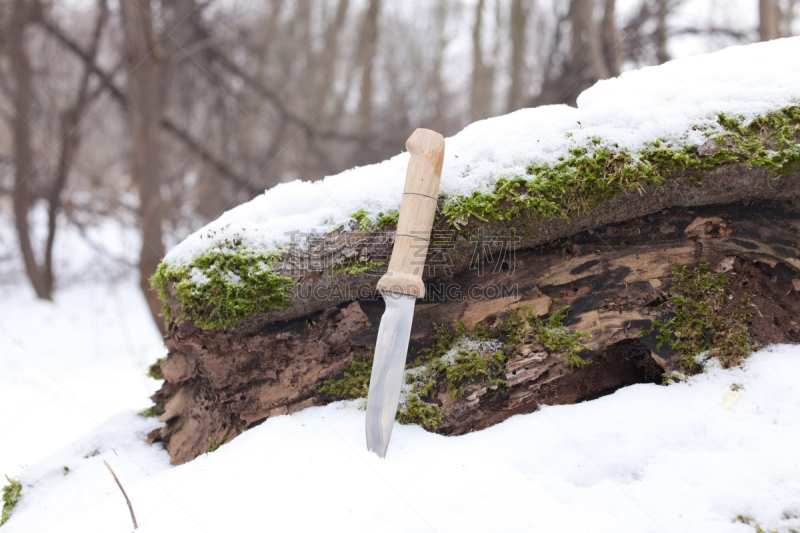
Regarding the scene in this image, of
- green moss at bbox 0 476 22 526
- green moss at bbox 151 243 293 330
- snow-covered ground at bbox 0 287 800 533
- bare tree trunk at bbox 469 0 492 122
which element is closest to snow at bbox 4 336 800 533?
snow-covered ground at bbox 0 287 800 533

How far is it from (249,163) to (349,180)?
712cm

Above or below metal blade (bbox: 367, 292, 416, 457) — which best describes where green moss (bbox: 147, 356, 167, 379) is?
below

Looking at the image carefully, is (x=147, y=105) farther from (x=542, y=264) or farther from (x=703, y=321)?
(x=703, y=321)

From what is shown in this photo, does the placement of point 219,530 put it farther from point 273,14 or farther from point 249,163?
point 273,14

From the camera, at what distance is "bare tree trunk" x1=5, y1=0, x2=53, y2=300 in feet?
21.3

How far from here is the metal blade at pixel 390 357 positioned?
1.57m

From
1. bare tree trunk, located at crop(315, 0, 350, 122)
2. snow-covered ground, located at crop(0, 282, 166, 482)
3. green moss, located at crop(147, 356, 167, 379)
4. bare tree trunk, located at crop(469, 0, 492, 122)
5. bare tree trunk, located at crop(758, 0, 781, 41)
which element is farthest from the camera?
bare tree trunk, located at crop(315, 0, 350, 122)

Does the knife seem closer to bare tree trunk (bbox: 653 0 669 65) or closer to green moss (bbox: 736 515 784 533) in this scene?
green moss (bbox: 736 515 784 533)

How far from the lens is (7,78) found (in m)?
7.44

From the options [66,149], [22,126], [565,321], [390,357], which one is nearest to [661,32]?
[565,321]

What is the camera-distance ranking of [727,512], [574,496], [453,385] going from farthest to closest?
[453,385], [574,496], [727,512]

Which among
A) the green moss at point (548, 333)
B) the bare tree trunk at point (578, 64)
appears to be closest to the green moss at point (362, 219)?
the green moss at point (548, 333)

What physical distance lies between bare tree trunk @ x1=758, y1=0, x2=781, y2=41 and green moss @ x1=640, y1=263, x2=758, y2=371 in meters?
5.11

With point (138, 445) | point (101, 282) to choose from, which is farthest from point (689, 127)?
point (101, 282)
